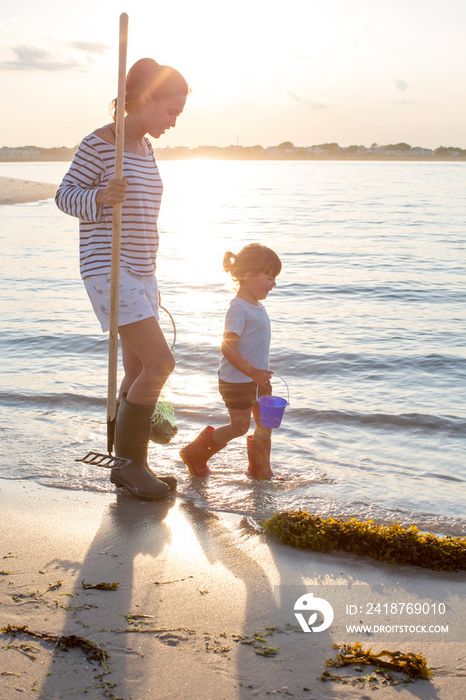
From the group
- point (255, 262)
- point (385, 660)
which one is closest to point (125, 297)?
point (255, 262)

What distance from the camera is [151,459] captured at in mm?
4957

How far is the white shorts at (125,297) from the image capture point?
3.75 metres

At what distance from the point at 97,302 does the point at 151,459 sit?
60.6 inches

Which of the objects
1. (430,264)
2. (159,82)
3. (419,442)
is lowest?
(419,442)

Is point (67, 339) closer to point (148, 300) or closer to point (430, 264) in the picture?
point (148, 300)

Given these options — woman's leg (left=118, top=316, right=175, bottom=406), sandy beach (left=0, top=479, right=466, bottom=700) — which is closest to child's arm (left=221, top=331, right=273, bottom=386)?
woman's leg (left=118, top=316, right=175, bottom=406)

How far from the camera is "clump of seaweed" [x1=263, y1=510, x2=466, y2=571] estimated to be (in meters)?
3.40

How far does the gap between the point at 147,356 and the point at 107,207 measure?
85 centimetres

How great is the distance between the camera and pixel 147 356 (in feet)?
12.5

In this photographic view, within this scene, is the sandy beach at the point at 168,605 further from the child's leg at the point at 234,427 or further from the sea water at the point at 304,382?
the child's leg at the point at 234,427

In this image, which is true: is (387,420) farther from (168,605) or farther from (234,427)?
(168,605)

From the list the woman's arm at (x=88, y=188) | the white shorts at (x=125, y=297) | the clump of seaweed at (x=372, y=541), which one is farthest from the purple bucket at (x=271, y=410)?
the woman's arm at (x=88, y=188)

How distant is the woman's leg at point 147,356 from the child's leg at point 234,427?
2.26 feet

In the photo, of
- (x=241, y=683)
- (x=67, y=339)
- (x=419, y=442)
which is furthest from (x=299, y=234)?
(x=241, y=683)
